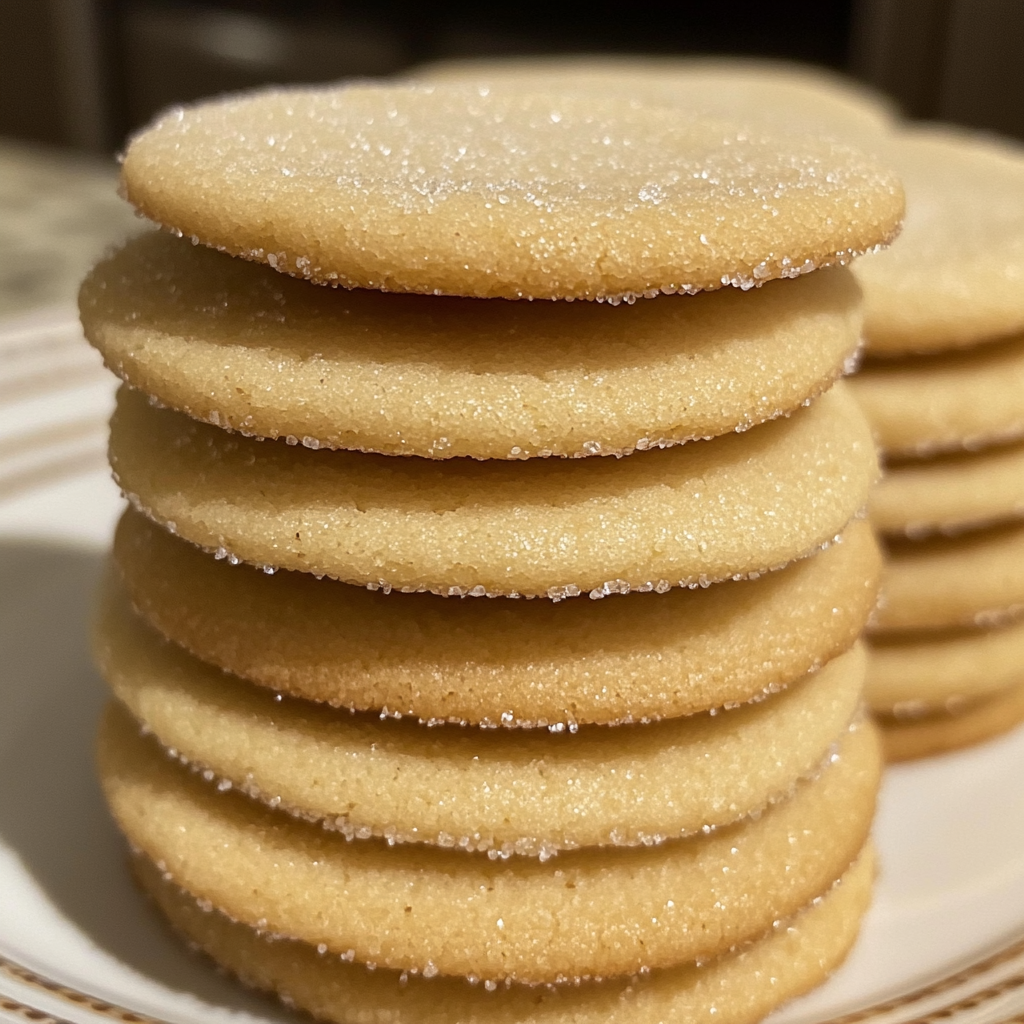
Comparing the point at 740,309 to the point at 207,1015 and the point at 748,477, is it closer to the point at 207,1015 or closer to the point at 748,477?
the point at 748,477

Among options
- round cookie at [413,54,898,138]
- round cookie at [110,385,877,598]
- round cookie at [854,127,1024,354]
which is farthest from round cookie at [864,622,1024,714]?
round cookie at [413,54,898,138]

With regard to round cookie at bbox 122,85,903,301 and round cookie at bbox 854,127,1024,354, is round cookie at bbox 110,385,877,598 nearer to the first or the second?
round cookie at bbox 122,85,903,301

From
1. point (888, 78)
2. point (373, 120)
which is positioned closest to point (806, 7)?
point (888, 78)

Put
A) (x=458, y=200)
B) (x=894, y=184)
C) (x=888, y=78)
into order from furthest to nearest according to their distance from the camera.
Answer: (x=888, y=78) < (x=894, y=184) < (x=458, y=200)

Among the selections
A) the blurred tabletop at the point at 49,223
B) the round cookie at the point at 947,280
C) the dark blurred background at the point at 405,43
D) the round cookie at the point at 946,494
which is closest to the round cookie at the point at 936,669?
the round cookie at the point at 946,494

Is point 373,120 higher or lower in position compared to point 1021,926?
higher

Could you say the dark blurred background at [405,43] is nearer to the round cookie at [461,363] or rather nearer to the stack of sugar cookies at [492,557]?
the stack of sugar cookies at [492,557]

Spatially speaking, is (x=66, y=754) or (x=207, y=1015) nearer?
(x=207, y=1015)
